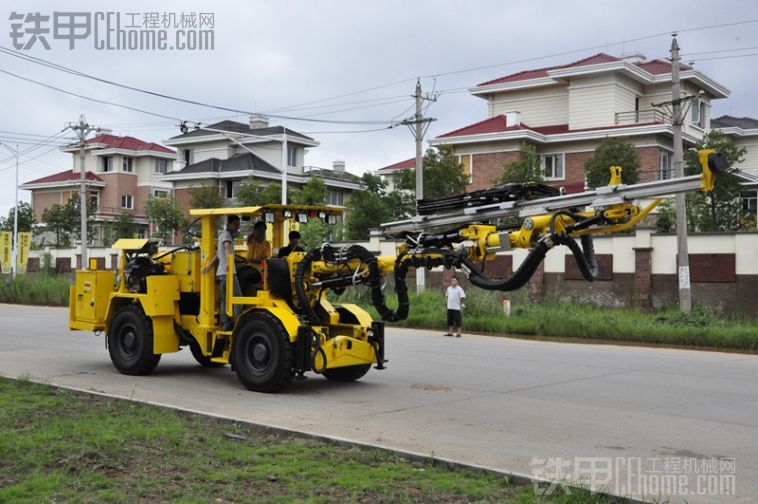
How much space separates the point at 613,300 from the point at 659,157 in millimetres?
15999

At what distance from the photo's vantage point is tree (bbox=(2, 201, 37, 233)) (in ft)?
236

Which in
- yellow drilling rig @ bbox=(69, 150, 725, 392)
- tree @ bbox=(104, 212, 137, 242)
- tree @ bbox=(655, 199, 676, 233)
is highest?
tree @ bbox=(104, 212, 137, 242)

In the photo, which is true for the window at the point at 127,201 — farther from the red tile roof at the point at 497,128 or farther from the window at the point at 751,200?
the window at the point at 751,200

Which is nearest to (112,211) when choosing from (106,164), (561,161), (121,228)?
(106,164)

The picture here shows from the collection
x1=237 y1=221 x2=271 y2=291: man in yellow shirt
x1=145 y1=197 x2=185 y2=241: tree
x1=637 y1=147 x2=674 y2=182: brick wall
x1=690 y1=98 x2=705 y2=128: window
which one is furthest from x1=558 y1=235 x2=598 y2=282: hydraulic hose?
x1=145 y1=197 x2=185 y2=241: tree

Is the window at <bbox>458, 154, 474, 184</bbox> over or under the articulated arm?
over

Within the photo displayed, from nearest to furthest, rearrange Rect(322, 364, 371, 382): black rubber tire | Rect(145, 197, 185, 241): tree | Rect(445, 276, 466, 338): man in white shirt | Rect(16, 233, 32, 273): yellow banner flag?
Rect(322, 364, 371, 382): black rubber tire, Rect(445, 276, 466, 338): man in white shirt, Rect(16, 233, 32, 273): yellow banner flag, Rect(145, 197, 185, 241): tree

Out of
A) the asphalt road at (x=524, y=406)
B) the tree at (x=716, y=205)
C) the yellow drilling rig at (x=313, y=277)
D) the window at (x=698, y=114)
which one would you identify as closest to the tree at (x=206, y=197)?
the window at (x=698, y=114)

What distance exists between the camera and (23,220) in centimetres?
7212

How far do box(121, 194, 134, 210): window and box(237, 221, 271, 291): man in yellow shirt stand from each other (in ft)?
212

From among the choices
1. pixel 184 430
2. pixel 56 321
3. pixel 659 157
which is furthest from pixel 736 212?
pixel 184 430

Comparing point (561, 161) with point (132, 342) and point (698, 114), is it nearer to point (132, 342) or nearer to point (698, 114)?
point (698, 114)

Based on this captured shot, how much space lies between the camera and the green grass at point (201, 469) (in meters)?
6.82

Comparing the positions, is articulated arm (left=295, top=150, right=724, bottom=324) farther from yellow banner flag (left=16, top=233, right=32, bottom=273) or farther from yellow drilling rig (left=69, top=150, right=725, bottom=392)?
yellow banner flag (left=16, top=233, right=32, bottom=273)
